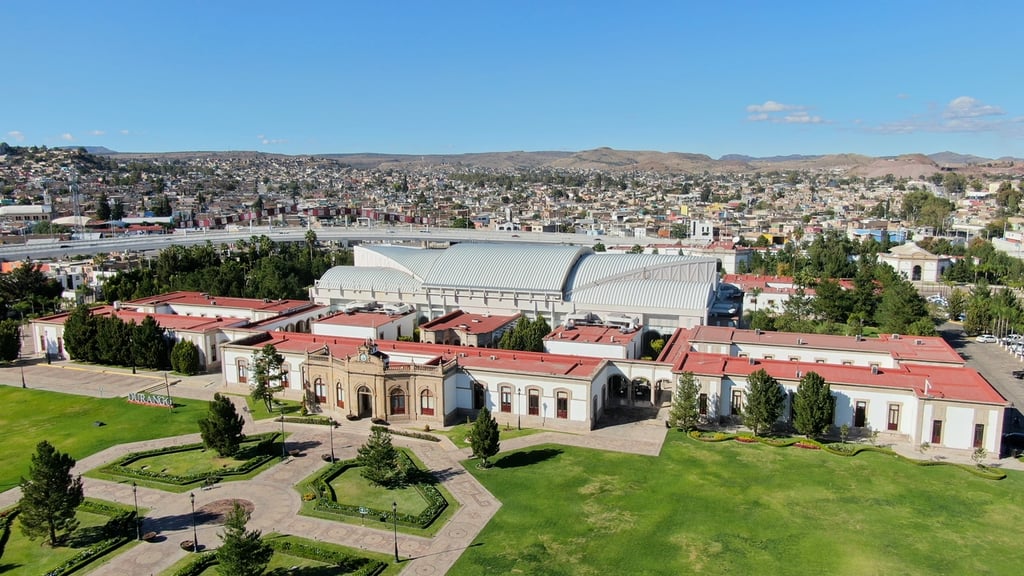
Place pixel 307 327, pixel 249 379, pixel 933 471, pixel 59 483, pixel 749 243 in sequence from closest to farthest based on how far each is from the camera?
pixel 59 483 → pixel 933 471 → pixel 249 379 → pixel 307 327 → pixel 749 243

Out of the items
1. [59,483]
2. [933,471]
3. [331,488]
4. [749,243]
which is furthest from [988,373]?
[749,243]

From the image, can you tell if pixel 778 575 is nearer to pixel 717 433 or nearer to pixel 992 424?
pixel 717 433

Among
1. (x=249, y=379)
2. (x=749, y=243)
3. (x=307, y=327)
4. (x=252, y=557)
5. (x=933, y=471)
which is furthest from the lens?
(x=749, y=243)

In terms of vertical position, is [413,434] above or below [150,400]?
below

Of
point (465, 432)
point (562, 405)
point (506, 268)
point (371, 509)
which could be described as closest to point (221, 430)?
point (371, 509)

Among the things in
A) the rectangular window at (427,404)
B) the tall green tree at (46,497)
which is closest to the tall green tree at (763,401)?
the rectangular window at (427,404)

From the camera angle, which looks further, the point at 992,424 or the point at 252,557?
the point at 992,424

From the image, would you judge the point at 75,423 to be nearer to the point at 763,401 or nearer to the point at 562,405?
the point at 562,405
